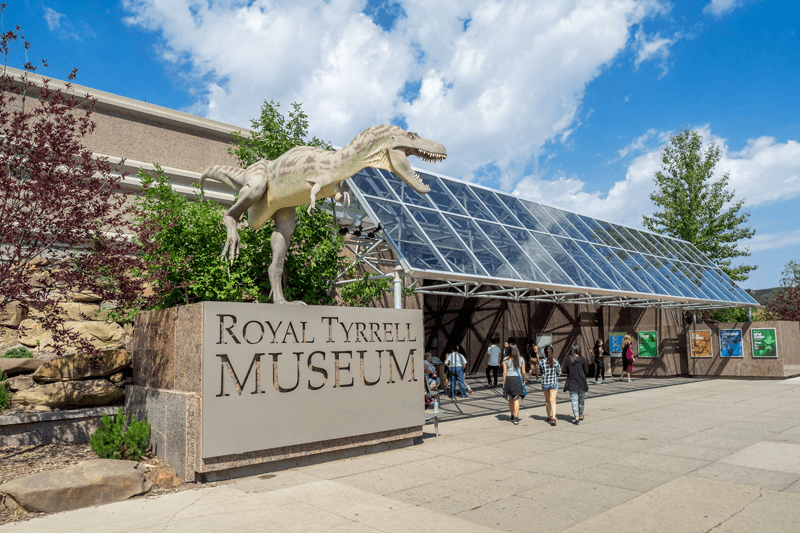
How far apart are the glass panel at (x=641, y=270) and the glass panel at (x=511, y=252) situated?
6652mm

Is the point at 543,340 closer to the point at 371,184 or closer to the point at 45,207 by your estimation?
the point at 371,184

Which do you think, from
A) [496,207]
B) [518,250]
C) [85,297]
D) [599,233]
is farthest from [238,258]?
[599,233]

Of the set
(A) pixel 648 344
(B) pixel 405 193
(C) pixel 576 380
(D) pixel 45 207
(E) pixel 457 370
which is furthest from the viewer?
(A) pixel 648 344

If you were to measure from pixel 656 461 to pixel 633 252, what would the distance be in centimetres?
1544

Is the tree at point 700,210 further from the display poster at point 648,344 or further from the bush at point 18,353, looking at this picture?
the bush at point 18,353

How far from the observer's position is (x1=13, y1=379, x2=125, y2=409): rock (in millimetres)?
8227

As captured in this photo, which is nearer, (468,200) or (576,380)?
(576,380)

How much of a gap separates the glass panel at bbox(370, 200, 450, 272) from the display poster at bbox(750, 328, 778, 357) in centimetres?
1688

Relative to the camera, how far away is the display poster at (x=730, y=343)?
73.0 feet

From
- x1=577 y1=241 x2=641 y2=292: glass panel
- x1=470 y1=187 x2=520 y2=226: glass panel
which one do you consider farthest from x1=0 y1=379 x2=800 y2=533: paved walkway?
x1=470 y1=187 x2=520 y2=226: glass panel

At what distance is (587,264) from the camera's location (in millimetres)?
17594

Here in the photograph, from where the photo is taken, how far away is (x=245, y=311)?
753 centimetres

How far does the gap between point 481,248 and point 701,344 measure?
14945 mm

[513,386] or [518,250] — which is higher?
[518,250]
